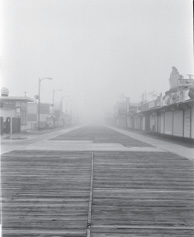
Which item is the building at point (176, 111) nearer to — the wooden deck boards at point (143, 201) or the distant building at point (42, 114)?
the wooden deck boards at point (143, 201)

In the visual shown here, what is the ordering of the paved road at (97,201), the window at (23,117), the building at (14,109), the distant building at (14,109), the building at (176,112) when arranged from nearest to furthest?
the paved road at (97,201) < the building at (176,112) < the building at (14,109) < the distant building at (14,109) < the window at (23,117)

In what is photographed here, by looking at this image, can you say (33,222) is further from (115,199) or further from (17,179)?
(17,179)

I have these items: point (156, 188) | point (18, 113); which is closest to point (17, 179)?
point (156, 188)

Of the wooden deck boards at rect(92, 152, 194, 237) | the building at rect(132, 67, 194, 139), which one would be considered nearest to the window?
the building at rect(132, 67, 194, 139)

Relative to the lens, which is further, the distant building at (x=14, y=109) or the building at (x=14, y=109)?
the distant building at (x=14, y=109)

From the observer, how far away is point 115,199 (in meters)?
7.64

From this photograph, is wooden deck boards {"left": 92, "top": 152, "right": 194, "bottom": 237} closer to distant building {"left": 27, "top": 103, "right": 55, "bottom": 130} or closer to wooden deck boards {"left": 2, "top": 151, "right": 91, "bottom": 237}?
wooden deck boards {"left": 2, "top": 151, "right": 91, "bottom": 237}

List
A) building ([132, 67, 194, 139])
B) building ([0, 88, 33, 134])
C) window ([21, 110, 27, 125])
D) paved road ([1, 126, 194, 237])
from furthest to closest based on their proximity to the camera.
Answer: window ([21, 110, 27, 125]) → building ([0, 88, 33, 134]) → building ([132, 67, 194, 139]) → paved road ([1, 126, 194, 237])

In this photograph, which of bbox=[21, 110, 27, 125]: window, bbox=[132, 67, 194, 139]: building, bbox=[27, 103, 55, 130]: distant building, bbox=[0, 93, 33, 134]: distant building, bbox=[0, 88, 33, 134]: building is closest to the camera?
bbox=[132, 67, 194, 139]: building

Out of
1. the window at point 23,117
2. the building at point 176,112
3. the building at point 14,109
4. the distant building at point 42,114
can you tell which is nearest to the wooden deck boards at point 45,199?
the building at point 176,112

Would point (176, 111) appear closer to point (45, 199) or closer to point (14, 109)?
point (14, 109)

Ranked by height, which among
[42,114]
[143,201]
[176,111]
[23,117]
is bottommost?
[143,201]

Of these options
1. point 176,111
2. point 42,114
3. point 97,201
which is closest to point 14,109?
point 176,111

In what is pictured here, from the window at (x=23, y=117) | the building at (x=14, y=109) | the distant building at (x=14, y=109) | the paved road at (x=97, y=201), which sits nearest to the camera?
the paved road at (x=97, y=201)
